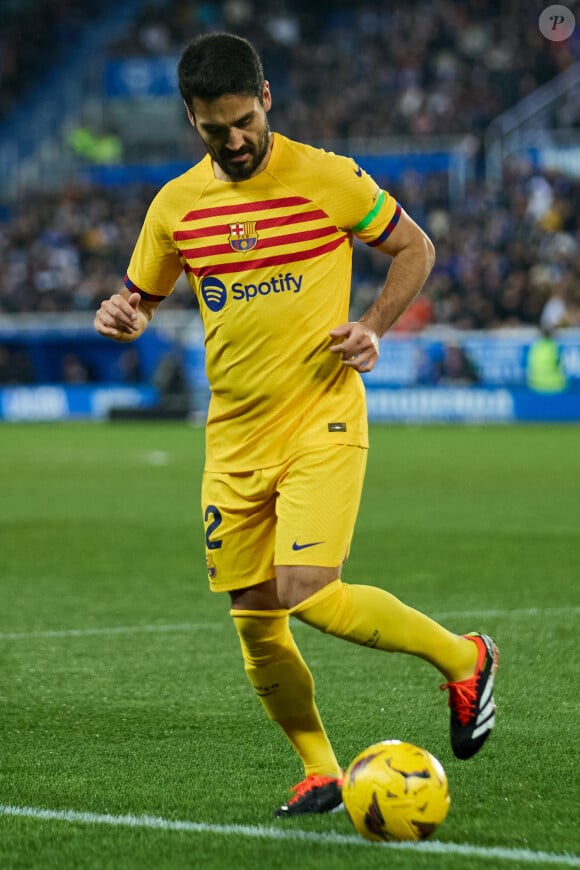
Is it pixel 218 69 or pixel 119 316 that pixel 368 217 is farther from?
pixel 119 316

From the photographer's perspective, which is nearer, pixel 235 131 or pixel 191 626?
pixel 235 131

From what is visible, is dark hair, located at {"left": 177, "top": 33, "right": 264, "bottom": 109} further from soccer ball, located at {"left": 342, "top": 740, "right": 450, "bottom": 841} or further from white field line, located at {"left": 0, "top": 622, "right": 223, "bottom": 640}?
white field line, located at {"left": 0, "top": 622, "right": 223, "bottom": 640}

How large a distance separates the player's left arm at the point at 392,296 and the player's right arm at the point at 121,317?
698mm

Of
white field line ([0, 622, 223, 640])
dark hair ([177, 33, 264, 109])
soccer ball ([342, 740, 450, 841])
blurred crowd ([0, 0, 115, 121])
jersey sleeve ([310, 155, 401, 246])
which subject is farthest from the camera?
blurred crowd ([0, 0, 115, 121])

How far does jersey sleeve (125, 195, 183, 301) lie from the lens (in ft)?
15.6

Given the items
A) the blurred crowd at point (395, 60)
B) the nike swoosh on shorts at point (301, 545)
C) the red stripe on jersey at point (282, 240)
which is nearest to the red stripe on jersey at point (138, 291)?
the red stripe on jersey at point (282, 240)

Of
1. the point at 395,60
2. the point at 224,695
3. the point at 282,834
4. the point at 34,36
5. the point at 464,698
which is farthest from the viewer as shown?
the point at 34,36

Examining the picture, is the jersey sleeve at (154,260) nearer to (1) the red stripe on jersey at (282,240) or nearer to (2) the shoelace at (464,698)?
(1) the red stripe on jersey at (282,240)

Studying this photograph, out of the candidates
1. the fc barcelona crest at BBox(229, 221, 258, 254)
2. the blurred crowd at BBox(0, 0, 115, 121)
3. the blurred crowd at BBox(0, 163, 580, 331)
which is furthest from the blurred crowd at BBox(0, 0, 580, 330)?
the fc barcelona crest at BBox(229, 221, 258, 254)

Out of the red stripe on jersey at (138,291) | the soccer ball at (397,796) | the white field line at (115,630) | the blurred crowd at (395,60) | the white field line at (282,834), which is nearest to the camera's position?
the white field line at (282,834)

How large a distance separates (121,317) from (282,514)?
2.84 feet

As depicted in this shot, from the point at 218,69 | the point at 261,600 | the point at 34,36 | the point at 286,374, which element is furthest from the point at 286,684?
the point at 34,36

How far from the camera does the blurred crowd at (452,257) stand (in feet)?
86.8

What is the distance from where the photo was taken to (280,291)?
180 inches
